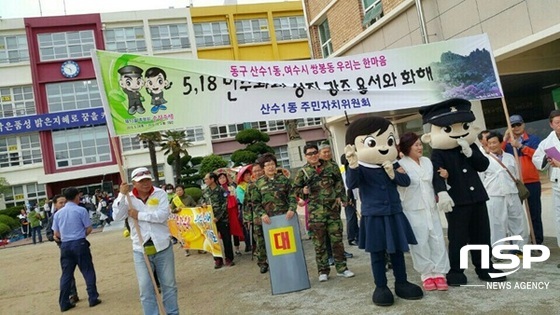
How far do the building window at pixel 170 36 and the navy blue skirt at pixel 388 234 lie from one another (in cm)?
2977

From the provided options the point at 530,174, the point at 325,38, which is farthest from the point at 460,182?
the point at 325,38

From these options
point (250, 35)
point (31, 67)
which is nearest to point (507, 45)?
point (250, 35)

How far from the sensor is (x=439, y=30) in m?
10.1

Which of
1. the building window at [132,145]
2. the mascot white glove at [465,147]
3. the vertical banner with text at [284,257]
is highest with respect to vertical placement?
the building window at [132,145]

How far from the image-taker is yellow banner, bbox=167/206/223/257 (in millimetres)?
7508

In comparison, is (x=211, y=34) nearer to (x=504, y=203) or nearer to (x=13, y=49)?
(x=13, y=49)

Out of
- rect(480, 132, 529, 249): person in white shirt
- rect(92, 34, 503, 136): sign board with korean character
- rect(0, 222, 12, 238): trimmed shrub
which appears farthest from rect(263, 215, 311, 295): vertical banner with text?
rect(0, 222, 12, 238): trimmed shrub

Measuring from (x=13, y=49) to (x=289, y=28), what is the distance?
20.0 metres

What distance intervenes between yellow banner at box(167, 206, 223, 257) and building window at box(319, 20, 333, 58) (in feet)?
31.5

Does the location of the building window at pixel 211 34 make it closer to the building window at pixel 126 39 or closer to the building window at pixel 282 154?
the building window at pixel 126 39

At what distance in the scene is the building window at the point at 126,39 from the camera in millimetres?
30047

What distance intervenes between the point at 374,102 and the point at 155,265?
3481 mm

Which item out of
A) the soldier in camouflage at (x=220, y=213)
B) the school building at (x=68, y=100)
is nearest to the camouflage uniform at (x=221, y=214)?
the soldier in camouflage at (x=220, y=213)

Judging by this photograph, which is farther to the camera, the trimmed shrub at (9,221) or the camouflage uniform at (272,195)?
the trimmed shrub at (9,221)
